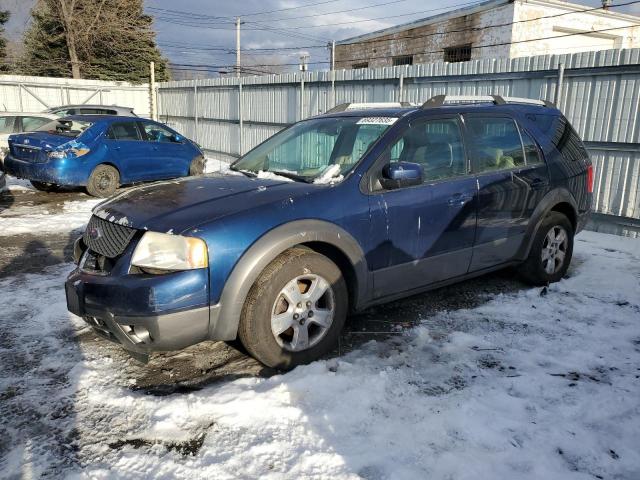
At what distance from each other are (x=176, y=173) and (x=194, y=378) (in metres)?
8.74

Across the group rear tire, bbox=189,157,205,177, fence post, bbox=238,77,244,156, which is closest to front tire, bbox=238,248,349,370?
rear tire, bbox=189,157,205,177

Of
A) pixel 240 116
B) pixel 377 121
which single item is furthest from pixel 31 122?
pixel 377 121

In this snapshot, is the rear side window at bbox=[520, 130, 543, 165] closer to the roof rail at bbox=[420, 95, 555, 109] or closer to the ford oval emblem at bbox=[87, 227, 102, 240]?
the roof rail at bbox=[420, 95, 555, 109]

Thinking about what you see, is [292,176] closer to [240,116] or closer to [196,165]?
[196,165]

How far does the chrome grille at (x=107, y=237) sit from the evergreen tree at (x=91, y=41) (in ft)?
101

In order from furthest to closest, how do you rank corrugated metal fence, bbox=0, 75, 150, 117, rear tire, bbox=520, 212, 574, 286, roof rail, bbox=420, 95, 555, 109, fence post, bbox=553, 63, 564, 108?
corrugated metal fence, bbox=0, 75, 150, 117, fence post, bbox=553, 63, 564, 108, rear tire, bbox=520, 212, 574, 286, roof rail, bbox=420, 95, 555, 109

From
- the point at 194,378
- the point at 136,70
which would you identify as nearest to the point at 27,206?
the point at 194,378

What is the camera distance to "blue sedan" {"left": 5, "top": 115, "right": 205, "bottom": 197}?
949 cm

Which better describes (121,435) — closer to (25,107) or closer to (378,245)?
(378,245)

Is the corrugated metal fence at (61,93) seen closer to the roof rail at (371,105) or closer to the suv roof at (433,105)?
the roof rail at (371,105)

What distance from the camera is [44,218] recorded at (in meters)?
8.40

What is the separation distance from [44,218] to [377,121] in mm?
6498

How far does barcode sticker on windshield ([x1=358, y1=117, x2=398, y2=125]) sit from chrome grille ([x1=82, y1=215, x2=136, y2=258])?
1.99 meters

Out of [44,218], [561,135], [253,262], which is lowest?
[44,218]
